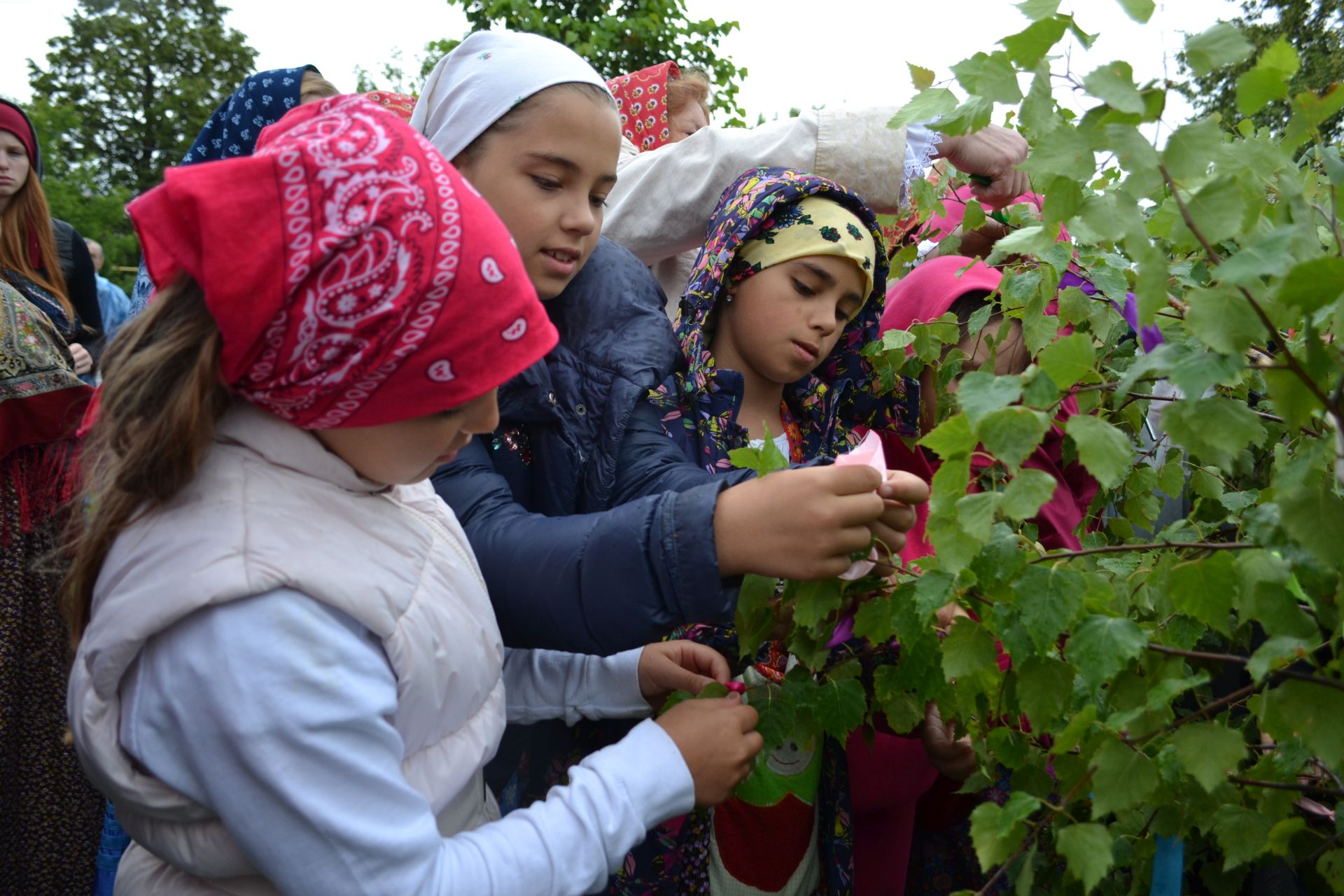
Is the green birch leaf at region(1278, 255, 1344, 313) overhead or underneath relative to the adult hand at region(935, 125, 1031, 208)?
overhead

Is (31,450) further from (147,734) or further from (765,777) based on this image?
(765,777)

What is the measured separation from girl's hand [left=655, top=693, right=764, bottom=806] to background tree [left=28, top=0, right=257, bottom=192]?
23.5 meters

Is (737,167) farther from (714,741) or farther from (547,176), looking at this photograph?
(714,741)

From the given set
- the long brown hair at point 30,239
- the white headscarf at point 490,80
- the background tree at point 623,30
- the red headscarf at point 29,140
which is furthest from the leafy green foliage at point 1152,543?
the background tree at point 623,30

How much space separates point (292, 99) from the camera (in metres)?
2.12

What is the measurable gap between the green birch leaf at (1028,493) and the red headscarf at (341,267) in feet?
2.00

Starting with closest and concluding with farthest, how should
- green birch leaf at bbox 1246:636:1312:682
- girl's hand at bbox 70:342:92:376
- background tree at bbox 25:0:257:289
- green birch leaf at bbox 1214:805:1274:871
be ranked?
green birch leaf at bbox 1246:636:1312:682, green birch leaf at bbox 1214:805:1274:871, girl's hand at bbox 70:342:92:376, background tree at bbox 25:0:257:289

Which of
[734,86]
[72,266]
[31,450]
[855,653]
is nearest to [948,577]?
[855,653]

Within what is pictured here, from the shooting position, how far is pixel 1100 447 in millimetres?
928

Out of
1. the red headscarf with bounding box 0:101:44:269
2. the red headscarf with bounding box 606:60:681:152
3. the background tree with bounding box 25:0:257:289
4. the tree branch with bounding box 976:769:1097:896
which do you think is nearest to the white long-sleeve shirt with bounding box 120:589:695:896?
the tree branch with bounding box 976:769:1097:896

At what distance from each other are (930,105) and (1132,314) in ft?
2.58

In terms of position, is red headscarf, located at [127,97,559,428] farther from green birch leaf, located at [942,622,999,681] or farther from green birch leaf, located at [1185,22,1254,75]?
green birch leaf, located at [1185,22,1254,75]

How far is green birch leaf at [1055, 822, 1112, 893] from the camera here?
98 cm

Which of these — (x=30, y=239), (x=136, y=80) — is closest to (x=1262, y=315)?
(x=30, y=239)
